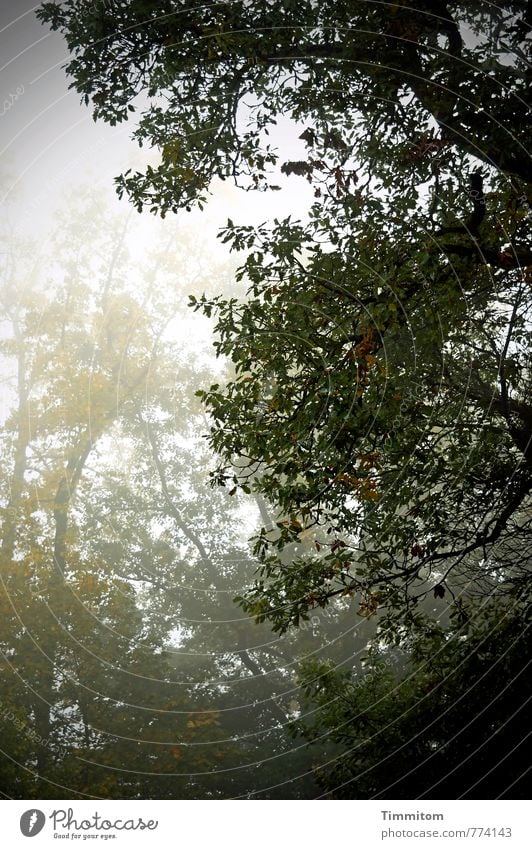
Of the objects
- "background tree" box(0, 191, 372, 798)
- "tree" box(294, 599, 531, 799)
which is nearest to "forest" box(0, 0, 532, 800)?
"tree" box(294, 599, 531, 799)

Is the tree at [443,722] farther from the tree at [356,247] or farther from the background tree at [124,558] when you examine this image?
the background tree at [124,558]

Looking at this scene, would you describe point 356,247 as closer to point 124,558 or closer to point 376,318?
point 376,318

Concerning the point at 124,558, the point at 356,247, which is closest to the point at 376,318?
the point at 356,247

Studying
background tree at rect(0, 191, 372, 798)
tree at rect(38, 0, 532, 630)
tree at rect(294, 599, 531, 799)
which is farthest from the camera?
background tree at rect(0, 191, 372, 798)

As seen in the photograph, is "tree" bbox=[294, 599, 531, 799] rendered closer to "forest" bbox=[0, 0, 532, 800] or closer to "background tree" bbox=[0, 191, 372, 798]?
Answer: "forest" bbox=[0, 0, 532, 800]

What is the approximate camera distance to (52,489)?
16156 millimetres

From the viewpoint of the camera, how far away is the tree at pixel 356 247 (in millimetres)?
4184

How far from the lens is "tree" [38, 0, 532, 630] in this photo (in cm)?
418

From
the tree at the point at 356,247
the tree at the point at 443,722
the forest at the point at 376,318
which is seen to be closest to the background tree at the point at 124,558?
the forest at the point at 376,318

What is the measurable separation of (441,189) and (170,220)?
1619 cm

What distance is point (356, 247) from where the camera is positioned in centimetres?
470

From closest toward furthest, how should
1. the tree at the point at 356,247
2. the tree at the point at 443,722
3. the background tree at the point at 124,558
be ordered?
the tree at the point at 356,247 → the tree at the point at 443,722 → the background tree at the point at 124,558

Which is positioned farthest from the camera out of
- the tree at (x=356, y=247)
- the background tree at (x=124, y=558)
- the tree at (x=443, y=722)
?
the background tree at (x=124, y=558)
